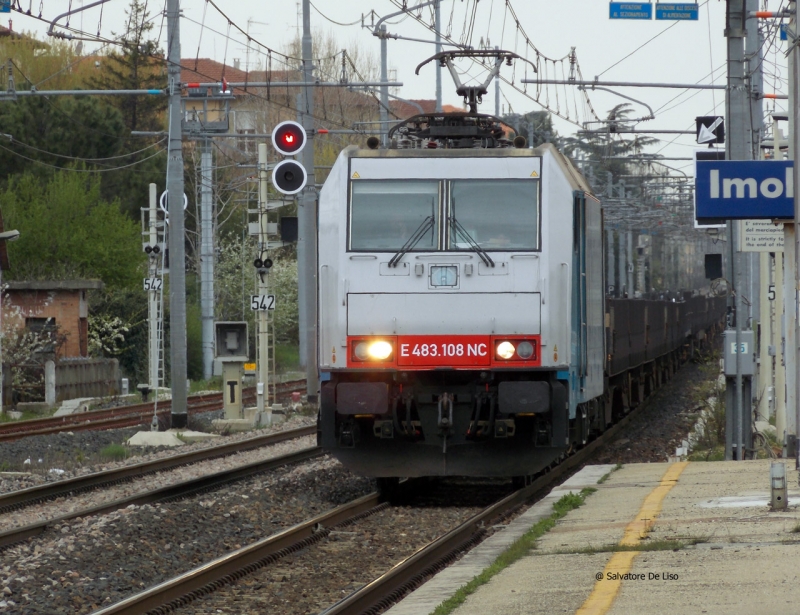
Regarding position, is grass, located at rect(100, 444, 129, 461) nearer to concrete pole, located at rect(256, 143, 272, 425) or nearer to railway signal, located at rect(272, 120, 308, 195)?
concrete pole, located at rect(256, 143, 272, 425)

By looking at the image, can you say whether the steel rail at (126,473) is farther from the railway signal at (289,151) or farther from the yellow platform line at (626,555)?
the yellow platform line at (626,555)

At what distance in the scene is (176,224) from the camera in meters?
21.5

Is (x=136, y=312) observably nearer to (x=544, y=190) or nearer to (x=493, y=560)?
(x=544, y=190)

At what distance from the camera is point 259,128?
67375mm

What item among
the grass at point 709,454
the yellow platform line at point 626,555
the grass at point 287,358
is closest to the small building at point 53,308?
the grass at point 287,358

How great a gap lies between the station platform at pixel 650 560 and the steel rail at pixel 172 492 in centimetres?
385

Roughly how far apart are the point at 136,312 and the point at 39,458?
2084cm

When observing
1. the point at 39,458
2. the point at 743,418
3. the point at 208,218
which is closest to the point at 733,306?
the point at 743,418

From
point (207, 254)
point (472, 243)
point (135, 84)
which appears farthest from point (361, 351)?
point (135, 84)

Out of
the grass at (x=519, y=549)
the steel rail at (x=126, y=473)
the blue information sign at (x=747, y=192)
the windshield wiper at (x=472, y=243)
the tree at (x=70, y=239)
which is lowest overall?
the steel rail at (x=126, y=473)

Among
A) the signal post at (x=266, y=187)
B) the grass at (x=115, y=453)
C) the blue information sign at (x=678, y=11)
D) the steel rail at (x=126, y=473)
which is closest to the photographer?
the steel rail at (x=126, y=473)

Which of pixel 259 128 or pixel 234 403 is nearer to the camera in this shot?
pixel 234 403

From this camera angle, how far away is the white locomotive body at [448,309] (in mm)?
11156

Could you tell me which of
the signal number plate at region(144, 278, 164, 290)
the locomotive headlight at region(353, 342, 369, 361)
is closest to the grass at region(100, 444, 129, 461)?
the locomotive headlight at region(353, 342, 369, 361)
